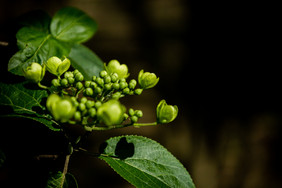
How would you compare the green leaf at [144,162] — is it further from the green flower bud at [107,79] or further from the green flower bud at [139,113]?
the green flower bud at [107,79]

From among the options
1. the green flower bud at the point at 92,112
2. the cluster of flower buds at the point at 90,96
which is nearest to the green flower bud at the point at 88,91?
the cluster of flower buds at the point at 90,96

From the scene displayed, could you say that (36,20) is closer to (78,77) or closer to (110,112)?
(78,77)

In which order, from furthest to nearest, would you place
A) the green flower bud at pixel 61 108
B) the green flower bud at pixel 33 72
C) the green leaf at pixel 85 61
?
the green leaf at pixel 85 61 → the green flower bud at pixel 33 72 → the green flower bud at pixel 61 108

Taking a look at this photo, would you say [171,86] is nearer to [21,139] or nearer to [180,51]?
[180,51]

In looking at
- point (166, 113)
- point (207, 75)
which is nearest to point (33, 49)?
point (166, 113)

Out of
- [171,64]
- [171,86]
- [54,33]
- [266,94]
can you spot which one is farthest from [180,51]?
[54,33]

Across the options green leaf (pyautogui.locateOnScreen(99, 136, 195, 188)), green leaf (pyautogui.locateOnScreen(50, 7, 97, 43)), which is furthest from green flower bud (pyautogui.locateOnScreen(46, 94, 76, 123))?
green leaf (pyautogui.locateOnScreen(50, 7, 97, 43))
